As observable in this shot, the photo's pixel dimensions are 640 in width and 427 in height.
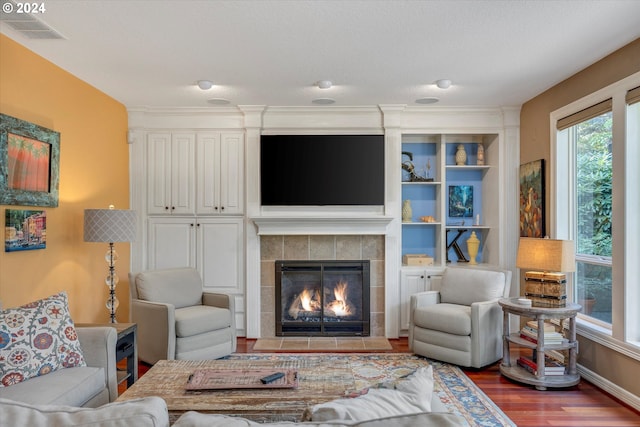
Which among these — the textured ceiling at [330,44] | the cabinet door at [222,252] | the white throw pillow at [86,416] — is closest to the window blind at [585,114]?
the textured ceiling at [330,44]

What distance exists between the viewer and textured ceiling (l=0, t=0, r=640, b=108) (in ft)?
8.25

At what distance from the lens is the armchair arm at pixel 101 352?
8.38 feet

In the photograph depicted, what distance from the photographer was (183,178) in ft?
15.5

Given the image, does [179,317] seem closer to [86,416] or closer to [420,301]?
[420,301]

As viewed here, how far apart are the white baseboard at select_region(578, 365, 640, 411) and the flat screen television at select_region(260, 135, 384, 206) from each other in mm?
2390

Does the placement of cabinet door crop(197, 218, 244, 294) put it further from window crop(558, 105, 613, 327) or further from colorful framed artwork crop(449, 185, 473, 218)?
window crop(558, 105, 613, 327)

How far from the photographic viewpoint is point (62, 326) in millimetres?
2410

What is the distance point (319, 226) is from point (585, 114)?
2.60m

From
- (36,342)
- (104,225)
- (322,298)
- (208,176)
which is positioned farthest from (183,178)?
(36,342)

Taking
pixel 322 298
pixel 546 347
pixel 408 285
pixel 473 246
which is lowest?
pixel 546 347

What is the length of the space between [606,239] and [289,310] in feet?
9.98

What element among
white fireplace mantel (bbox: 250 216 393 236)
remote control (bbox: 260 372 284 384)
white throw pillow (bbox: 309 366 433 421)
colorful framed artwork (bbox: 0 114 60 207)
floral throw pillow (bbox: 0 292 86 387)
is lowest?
remote control (bbox: 260 372 284 384)

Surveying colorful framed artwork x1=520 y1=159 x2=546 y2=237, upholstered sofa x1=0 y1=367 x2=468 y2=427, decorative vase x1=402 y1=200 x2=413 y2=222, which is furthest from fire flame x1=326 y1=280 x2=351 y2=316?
upholstered sofa x1=0 y1=367 x2=468 y2=427

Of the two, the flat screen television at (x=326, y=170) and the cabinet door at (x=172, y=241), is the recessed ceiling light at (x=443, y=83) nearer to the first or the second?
the flat screen television at (x=326, y=170)
